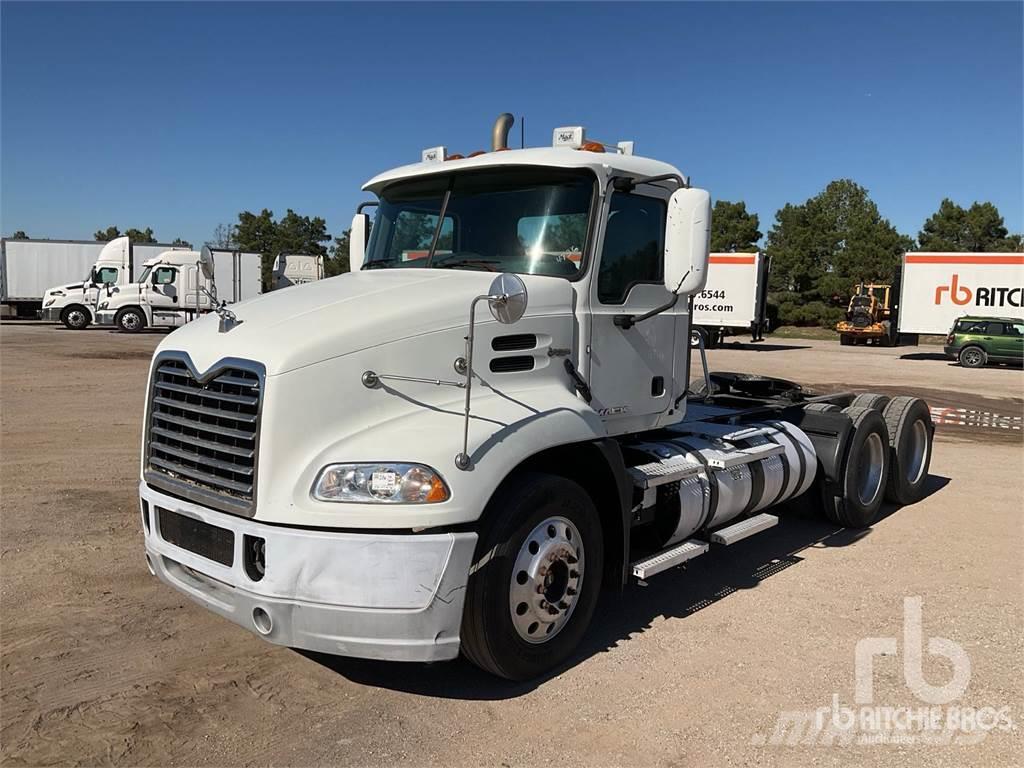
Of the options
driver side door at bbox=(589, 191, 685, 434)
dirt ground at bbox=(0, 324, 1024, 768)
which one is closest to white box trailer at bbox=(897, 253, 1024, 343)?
dirt ground at bbox=(0, 324, 1024, 768)

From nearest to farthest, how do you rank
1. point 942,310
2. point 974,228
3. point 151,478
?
1. point 151,478
2. point 942,310
3. point 974,228

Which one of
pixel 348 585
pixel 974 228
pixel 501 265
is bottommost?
pixel 348 585

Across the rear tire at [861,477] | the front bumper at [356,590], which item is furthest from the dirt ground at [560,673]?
the front bumper at [356,590]

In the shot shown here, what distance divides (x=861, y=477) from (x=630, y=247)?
3782 mm

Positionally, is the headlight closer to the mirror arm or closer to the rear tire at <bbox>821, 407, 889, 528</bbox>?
the mirror arm

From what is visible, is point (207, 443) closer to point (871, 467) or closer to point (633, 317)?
point (633, 317)

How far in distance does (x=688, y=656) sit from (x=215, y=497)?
261 centimetres

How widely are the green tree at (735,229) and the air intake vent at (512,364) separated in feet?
164

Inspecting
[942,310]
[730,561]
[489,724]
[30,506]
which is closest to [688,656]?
[489,724]

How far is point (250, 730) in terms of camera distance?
3.58m

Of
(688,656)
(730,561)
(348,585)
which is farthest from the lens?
(730,561)

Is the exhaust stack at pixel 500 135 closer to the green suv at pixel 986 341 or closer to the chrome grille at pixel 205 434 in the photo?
the chrome grille at pixel 205 434

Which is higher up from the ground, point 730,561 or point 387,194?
point 387,194

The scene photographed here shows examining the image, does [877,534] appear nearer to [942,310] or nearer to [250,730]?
[250,730]
